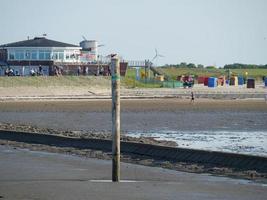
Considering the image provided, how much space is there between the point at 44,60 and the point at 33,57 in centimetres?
146

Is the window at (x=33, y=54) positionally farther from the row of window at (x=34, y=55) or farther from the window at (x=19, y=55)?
the window at (x=19, y=55)

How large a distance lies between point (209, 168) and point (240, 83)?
90.1 metres

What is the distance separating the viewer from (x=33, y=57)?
9100cm

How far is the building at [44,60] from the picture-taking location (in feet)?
294

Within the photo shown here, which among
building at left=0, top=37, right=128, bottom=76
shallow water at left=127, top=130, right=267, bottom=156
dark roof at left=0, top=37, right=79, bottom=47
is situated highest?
dark roof at left=0, top=37, right=79, bottom=47

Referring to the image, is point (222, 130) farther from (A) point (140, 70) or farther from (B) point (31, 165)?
(A) point (140, 70)

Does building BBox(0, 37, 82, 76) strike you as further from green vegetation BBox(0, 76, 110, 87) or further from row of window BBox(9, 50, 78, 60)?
green vegetation BBox(0, 76, 110, 87)

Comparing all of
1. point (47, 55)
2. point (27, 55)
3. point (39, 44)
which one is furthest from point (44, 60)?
point (27, 55)

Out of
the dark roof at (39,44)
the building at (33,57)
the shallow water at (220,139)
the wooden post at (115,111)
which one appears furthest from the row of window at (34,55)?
the wooden post at (115,111)

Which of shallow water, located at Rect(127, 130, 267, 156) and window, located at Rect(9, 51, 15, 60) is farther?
window, located at Rect(9, 51, 15, 60)

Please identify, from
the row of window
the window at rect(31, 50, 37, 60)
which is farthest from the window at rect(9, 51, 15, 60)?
the window at rect(31, 50, 37, 60)

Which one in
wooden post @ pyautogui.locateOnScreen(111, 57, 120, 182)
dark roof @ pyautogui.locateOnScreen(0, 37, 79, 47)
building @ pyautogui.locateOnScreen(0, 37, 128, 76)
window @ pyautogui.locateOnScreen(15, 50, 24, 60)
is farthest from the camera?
window @ pyautogui.locateOnScreen(15, 50, 24, 60)

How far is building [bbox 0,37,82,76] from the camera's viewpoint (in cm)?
9000

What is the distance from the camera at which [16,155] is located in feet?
64.9
